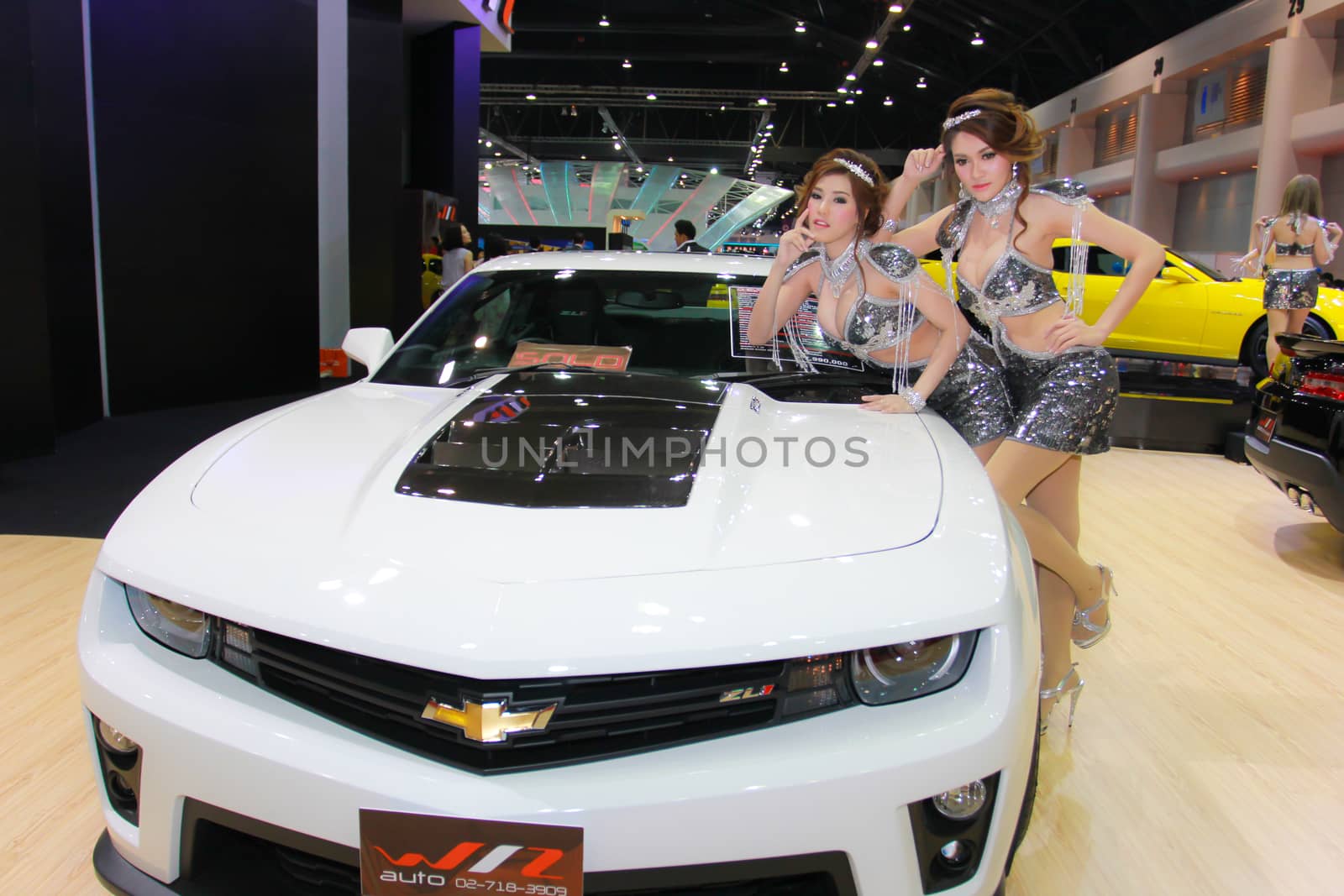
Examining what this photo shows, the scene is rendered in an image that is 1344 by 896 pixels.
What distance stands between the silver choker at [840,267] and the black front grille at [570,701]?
1.08m

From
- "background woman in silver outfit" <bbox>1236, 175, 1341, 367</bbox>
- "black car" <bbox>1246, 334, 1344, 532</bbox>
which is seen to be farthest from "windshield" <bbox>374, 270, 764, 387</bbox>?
"background woman in silver outfit" <bbox>1236, 175, 1341, 367</bbox>

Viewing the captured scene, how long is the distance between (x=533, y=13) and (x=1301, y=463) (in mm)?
16486

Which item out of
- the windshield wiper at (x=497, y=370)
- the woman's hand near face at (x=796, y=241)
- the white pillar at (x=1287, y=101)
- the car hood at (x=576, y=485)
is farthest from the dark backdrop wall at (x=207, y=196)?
the white pillar at (x=1287, y=101)

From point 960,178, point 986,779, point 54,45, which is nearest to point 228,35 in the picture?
point 54,45

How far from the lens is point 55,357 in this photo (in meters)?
5.98

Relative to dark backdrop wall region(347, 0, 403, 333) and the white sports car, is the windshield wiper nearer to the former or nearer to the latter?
the white sports car

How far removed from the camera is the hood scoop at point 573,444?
1433mm

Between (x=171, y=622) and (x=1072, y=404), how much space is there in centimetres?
171

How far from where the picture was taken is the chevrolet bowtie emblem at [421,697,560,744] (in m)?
1.12

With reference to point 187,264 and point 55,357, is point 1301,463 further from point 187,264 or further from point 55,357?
Result: point 187,264

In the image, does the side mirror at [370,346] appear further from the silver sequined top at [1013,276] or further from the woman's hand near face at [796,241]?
the silver sequined top at [1013,276]

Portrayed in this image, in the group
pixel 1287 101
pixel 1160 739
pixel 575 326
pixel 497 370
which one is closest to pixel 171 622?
pixel 497 370

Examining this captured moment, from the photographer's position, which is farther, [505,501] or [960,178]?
[960,178]

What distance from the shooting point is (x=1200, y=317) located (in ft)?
24.4
